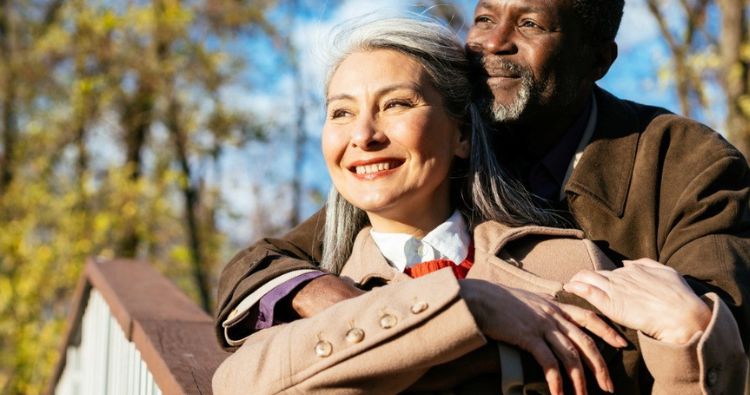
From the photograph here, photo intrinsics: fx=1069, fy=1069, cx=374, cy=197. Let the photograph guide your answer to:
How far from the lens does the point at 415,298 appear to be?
1.94 metres

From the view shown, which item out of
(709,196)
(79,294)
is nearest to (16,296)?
(79,294)

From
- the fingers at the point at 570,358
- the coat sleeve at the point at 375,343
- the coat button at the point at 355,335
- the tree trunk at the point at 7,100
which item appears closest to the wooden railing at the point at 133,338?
the coat sleeve at the point at 375,343

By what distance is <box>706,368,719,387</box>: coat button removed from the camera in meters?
2.03

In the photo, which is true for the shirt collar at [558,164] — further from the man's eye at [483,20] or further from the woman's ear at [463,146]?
the man's eye at [483,20]

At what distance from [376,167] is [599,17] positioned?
1.21m

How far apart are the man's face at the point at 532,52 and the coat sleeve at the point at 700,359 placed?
112 cm

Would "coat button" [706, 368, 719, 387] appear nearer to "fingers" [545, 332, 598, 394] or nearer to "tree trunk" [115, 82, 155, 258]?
"fingers" [545, 332, 598, 394]

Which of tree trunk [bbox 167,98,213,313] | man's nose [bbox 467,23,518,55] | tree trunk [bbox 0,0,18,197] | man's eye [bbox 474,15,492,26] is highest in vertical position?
tree trunk [bbox 0,0,18,197]

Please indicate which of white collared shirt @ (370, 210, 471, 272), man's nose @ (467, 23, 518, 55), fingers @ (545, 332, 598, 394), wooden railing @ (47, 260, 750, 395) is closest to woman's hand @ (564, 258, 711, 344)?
fingers @ (545, 332, 598, 394)

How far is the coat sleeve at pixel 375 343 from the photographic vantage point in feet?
6.24

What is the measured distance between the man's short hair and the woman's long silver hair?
658 millimetres

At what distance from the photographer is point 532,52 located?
3.24 metres

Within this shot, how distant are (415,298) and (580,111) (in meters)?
1.51

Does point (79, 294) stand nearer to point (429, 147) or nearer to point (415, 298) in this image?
point (429, 147)
